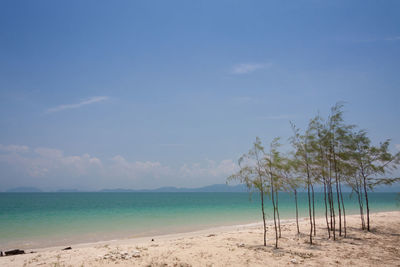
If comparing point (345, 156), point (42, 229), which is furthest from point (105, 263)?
point (42, 229)

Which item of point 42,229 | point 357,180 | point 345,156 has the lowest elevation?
point 42,229

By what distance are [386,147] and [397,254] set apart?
7351 millimetres

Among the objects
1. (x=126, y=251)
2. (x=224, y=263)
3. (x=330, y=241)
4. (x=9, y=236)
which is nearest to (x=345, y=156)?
(x=330, y=241)

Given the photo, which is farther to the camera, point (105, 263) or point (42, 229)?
point (42, 229)

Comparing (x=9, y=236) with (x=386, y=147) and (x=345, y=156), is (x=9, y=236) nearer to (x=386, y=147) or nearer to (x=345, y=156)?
(x=345, y=156)

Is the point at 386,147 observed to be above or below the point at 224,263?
above

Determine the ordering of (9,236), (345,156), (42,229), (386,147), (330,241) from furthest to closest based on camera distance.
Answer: (42,229) → (9,236) → (386,147) → (345,156) → (330,241)

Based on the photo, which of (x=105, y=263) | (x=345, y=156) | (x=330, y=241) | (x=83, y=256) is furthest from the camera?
(x=345, y=156)

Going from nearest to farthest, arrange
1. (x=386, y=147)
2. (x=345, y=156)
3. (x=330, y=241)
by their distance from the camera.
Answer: (x=330, y=241), (x=345, y=156), (x=386, y=147)

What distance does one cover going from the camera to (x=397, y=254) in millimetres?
10734

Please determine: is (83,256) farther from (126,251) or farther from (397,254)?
(397,254)

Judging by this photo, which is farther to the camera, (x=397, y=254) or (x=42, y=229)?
(x=42, y=229)

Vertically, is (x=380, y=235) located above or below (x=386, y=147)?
below

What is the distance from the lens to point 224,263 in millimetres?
9320
